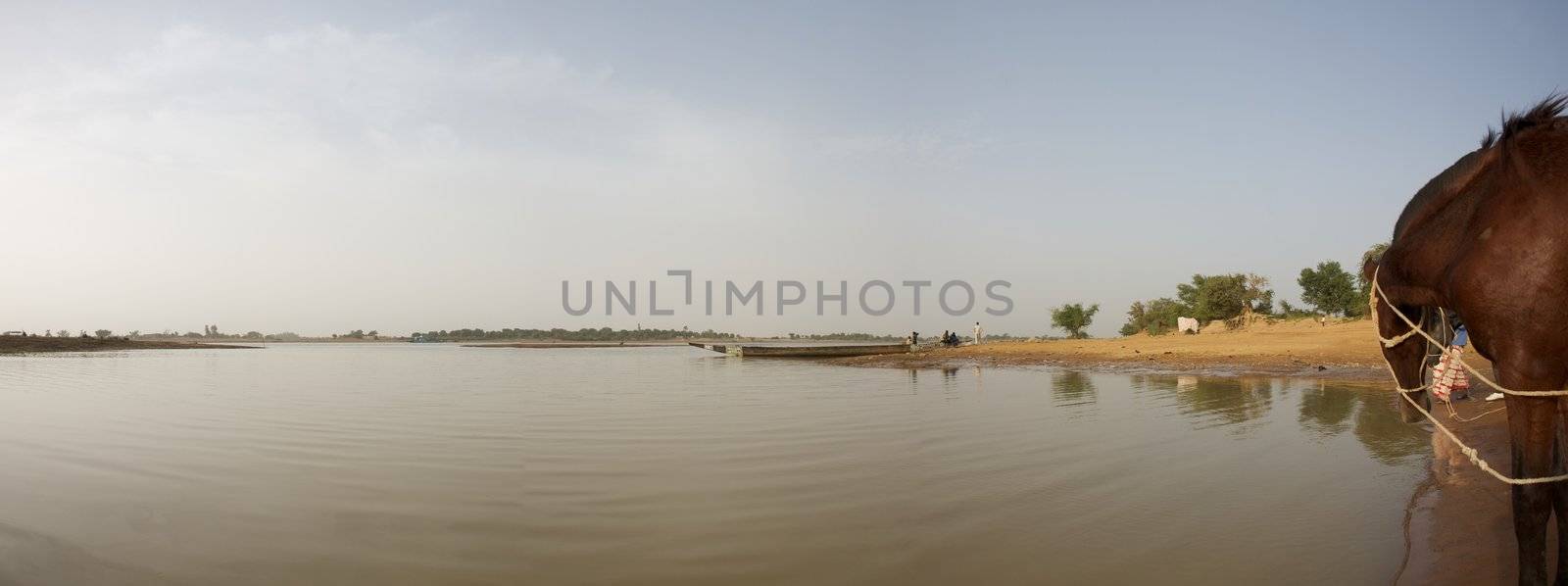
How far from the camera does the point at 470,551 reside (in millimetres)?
3807

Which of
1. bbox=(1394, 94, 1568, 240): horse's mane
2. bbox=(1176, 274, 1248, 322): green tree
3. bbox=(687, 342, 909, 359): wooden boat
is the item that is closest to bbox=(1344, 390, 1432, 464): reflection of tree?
bbox=(1394, 94, 1568, 240): horse's mane

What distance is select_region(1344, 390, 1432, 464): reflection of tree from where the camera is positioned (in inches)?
255

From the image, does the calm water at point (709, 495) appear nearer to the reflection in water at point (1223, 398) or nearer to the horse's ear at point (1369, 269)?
the reflection in water at point (1223, 398)

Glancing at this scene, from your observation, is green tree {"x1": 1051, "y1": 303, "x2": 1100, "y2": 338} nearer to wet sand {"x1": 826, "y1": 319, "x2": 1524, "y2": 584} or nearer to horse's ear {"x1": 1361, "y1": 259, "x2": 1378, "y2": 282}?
wet sand {"x1": 826, "y1": 319, "x2": 1524, "y2": 584}

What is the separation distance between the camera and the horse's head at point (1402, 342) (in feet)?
12.4

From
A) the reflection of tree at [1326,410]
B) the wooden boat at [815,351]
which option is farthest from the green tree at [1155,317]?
the reflection of tree at [1326,410]

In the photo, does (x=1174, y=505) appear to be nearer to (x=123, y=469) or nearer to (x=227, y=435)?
(x=123, y=469)

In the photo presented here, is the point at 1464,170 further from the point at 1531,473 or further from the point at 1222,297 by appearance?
the point at 1222,297

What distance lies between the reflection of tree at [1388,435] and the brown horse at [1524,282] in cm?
328

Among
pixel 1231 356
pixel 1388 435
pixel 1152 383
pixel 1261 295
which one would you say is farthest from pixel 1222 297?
pixel 1388 435

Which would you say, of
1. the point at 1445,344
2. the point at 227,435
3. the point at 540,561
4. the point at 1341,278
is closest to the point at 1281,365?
the point at 1445,344

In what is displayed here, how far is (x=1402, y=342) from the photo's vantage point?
12.8 feet

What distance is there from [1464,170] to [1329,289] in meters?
49.6

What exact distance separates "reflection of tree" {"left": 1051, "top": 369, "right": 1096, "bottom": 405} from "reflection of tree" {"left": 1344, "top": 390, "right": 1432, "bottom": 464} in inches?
151
